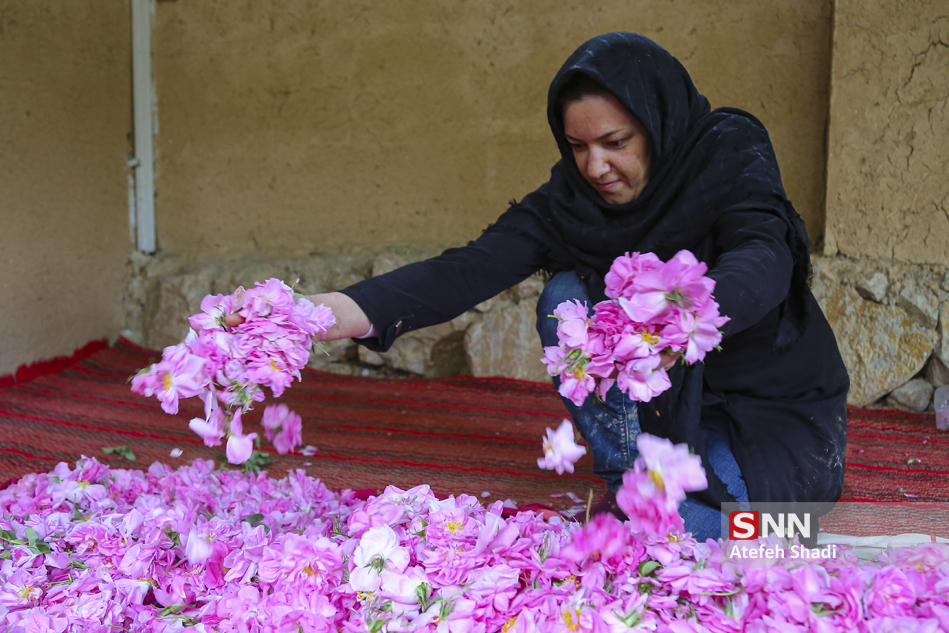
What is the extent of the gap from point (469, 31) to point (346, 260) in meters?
1.23

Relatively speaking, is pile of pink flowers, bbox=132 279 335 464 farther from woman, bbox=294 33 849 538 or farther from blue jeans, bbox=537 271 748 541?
blue jeans, bbox=537 271 748 541

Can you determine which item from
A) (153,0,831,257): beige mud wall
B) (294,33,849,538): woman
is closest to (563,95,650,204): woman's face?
(294,33,849,538): woman

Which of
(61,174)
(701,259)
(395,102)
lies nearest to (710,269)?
(701,259)

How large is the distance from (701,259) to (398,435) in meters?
1.42

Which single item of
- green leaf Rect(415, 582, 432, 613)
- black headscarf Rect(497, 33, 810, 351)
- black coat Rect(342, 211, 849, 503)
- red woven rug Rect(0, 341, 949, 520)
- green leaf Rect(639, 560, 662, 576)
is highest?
black headscarf Rect(497, 33, 810, 351)

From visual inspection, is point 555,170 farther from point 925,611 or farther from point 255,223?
point 255,223

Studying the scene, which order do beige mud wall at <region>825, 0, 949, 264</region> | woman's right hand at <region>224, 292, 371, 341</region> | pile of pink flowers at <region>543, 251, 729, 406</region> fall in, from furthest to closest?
beige mud wall at <region>825, 0, 949, 264</region>
woman's right hand at <region>224, 292, 371, 341</region>
pile of pink flowers at <region>543, 251, 729, 406</region>

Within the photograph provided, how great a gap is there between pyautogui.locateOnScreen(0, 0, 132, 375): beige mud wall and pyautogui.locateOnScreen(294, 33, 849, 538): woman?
258 centimetres

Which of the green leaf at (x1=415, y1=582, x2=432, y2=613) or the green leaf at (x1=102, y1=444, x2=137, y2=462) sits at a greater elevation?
the green leaf at (x1=415, y1=582, x2=432, y2=613)

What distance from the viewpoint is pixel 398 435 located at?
256 centimetres

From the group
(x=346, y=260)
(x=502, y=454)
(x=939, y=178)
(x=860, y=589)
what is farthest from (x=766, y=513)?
(x=346, y=260)

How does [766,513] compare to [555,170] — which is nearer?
[766,513]

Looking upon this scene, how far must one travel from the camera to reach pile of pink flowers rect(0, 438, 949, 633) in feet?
3.12

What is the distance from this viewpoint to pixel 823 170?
285cm
